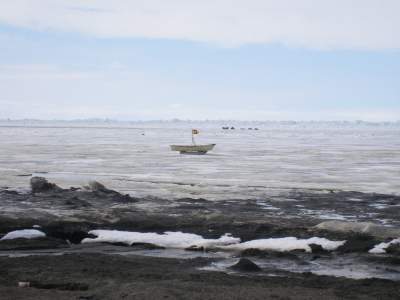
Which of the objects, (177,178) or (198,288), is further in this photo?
(177,178)

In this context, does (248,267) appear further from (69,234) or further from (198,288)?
(69,234)

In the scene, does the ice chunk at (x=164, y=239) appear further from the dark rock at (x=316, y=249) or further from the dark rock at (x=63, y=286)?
the dark rock at (x=63, y=286)

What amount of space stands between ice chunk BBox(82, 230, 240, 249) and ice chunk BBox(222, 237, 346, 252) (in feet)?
1.33

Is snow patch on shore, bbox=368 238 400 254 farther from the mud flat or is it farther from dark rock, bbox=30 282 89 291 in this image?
dark rock, bbox=30 282 89 291

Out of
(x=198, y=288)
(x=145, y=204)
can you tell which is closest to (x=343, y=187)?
(x=145, y=204)

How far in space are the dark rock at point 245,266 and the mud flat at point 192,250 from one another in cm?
2

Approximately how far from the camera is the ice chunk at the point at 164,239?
13.0 metres

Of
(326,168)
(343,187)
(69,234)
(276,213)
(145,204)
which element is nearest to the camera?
(69,234)

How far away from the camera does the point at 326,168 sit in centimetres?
3622

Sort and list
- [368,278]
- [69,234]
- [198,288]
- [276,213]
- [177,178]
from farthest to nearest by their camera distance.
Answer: [177,178] < [276,213] < [69,234] < [368,278] < [198,288]

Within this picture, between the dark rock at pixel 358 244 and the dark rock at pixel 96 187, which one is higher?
the dark rock at pixel 96 187

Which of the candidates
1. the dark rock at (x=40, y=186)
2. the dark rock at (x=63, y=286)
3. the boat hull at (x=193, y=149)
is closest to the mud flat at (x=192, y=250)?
the dark rock at (x=63, y=286)

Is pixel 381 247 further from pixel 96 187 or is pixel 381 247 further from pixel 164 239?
pixel 96 187

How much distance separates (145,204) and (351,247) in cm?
829
